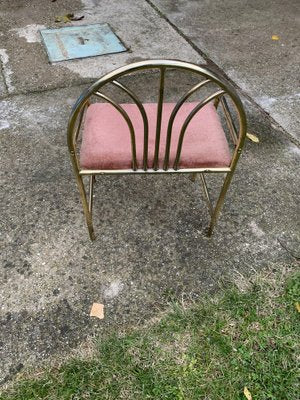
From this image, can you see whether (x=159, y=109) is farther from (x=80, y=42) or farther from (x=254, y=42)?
(x=254, y=42)

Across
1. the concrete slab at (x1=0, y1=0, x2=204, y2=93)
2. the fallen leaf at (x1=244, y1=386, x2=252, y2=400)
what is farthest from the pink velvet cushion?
the concrete slab at (x1=0, y1=0, x2=204, y2=93)

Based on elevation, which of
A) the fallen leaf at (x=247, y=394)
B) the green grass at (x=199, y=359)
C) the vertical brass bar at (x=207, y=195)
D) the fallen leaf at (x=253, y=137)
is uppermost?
the vertical brass bar at (x=207, y=195)

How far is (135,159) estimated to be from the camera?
156 centimetres

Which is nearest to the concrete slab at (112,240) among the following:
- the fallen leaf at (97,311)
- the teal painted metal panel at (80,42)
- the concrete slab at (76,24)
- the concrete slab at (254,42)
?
the fallen leaf at (97,311)

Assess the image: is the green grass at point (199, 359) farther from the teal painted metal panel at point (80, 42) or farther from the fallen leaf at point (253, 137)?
the teal painted metal panel at point (80, 42)

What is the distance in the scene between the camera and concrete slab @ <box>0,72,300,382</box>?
1729mm

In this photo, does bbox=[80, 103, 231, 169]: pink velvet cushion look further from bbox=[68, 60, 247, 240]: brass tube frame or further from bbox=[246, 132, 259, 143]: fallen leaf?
bbox=[246, 132, 259, 143]: fallen leaf

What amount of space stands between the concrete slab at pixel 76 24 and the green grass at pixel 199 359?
215 centimetres

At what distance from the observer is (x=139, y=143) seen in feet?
5.29

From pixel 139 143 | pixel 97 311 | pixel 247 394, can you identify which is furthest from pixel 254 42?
pixel 247 394

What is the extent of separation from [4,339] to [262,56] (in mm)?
3145

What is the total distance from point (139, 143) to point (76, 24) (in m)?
2.72

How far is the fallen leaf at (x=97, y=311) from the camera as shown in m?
1.74

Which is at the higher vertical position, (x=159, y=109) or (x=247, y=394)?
(x=159, y=109)
